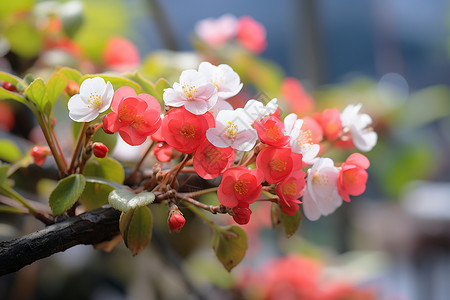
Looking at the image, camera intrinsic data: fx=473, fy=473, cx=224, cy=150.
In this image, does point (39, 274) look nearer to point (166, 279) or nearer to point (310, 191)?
point (166, 279)

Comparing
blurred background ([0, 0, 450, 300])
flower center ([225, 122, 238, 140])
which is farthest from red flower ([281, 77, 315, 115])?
flower center ([225, 122, 238, 140])

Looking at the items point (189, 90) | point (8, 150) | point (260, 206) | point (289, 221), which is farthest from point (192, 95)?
point (260, 206)

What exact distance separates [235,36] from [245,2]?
58.8 inches

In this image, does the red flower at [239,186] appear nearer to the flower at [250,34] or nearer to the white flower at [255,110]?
the white flower at [255,110]

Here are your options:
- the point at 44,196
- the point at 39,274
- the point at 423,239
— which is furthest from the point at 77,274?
the point at 423,239

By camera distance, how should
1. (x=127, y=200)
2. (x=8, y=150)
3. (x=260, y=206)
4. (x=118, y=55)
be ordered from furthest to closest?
(x=260, y=206) → (x=118, y=55) → (x=8, y=150) → (x=127, y=200)

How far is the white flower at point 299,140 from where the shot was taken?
255 mm

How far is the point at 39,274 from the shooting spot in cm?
81

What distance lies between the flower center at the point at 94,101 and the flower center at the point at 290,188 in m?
0.11

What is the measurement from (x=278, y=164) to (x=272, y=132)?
17 mm

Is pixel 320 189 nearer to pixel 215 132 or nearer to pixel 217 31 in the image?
pixel 215 132

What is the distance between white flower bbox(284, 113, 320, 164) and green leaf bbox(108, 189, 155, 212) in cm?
8

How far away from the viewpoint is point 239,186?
0.25 metres

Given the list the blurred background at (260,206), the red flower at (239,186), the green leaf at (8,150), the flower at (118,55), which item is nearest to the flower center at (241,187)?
the red flower at (239,186)
